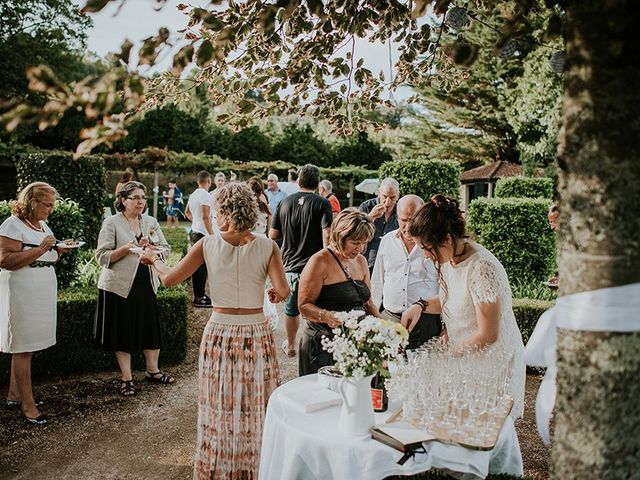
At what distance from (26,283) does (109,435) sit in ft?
4.40

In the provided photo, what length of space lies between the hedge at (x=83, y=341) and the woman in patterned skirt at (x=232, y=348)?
2642 mm

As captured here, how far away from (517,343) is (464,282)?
Result: 0.47m

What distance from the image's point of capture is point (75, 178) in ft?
27.6

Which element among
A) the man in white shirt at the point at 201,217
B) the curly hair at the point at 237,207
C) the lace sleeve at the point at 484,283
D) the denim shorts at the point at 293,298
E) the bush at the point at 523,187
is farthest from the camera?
the bush at the point at 523,187

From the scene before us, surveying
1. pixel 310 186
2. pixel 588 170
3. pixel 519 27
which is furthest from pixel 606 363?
pixel 310 186

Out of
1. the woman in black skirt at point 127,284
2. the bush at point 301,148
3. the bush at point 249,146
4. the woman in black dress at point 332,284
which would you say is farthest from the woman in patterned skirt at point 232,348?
the bush at point 301,148

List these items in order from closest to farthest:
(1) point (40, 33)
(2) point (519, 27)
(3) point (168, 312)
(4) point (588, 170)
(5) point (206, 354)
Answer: (4) point (588, 170), (2) point (519, 27), (5) point (206, 354), (3) point (168, 312), (1) point (40, 33)

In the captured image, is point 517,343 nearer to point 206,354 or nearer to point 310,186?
point 206,354

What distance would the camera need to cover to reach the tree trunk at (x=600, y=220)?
1130 mm

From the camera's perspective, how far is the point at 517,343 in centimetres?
296

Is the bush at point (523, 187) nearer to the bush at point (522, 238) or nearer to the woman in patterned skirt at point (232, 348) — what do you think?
the bush at point (522, 238)

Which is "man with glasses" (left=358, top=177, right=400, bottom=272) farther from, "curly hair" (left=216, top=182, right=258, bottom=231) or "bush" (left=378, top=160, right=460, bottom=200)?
"bush" (left=378, top=160, right=460, bottom=200)

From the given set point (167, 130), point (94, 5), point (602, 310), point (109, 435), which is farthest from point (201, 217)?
point (167, 130)

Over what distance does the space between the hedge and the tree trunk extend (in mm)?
5148
